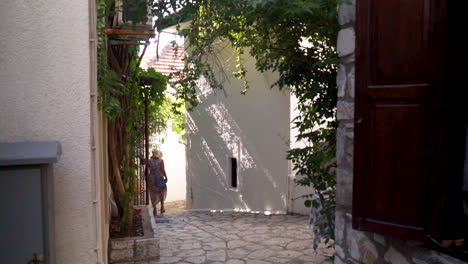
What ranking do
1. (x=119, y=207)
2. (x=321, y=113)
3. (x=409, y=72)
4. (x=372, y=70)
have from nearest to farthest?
(x=409, y=72), (x=372, y=70), (x=321, y=113), (x=119, y=207)

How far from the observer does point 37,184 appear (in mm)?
2500

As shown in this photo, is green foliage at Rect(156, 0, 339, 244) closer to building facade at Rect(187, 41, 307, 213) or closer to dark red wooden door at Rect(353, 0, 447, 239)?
dark red wooden door at Rect(353, 0, 447, 239)

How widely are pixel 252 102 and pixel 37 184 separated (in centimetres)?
778

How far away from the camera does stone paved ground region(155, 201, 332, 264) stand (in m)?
6.23

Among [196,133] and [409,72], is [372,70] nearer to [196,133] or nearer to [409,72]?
[409,72]

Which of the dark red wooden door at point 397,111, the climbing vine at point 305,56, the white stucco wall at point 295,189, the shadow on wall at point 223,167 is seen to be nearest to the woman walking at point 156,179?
the shadow on wall at point 223,167

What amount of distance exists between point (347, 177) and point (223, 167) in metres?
7.75

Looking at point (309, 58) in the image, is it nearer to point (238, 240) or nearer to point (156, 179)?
point (238, 240)

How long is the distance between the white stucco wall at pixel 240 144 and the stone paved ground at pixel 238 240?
0.76 meters

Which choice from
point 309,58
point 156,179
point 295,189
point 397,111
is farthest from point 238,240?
point 397,111

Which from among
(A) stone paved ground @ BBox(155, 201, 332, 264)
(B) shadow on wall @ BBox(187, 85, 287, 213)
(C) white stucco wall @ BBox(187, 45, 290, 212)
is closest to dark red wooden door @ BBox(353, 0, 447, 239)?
(A) stone paved ground @ BBox(155, 201, 332, 264)

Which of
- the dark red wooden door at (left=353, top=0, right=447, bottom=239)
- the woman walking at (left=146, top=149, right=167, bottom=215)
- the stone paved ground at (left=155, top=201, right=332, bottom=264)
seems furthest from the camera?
the woman walking at (left=146, top=149, right=167, bottom=215)

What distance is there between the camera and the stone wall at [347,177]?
2.94 metres

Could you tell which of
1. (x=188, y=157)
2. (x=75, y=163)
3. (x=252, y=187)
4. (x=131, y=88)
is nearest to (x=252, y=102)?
(x=252, y=187)
